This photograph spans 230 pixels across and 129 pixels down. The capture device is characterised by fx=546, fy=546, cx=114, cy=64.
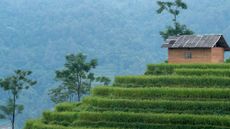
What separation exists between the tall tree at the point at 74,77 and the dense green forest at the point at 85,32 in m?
25.2

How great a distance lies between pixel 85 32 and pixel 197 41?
62.6 metres

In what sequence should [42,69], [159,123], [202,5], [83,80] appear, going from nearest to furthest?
[159,123] → [83,80] → [42,69] → [202,5]

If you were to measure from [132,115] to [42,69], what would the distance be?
186 ft

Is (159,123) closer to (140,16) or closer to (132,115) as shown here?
(132,115)

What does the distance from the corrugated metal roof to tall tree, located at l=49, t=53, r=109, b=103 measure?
11530 millimetres

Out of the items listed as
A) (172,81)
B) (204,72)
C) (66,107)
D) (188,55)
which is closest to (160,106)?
(172,81)

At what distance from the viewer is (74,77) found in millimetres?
44031

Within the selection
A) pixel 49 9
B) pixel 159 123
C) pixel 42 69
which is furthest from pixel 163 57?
pixel 159 123

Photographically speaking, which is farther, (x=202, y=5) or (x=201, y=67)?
(x=202, y=5)

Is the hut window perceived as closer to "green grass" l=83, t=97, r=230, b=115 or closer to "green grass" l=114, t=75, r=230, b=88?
"green grass" l=114, t=75, r=230, b=88

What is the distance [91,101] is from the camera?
27.3 metres

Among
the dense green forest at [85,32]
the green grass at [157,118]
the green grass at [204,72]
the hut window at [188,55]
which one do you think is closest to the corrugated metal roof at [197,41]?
the hut window at [188,55]

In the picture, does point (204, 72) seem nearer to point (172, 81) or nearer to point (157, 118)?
point (172, 81)

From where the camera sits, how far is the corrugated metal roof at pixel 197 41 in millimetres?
31984
